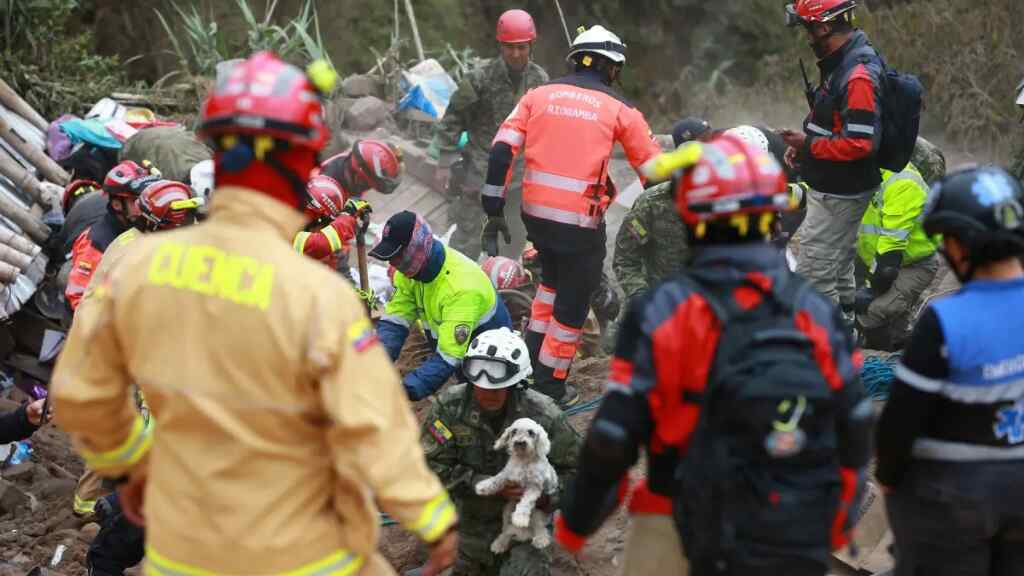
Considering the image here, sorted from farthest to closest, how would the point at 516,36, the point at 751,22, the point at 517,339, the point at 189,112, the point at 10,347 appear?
the point at 751,22 → the point at 189,112 → the point at 516,36 → the point at 10,347 → the point at 517,339

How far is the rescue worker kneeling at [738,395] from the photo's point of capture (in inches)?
118

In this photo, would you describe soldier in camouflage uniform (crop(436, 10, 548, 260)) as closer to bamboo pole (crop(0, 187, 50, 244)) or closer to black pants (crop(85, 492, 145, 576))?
bamboo pole (crop(0, 187, 50, 244))

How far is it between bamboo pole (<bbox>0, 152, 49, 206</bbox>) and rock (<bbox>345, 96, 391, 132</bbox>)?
3.76 m

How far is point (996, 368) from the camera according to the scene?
3.34 m

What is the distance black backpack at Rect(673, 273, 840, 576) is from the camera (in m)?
2.97

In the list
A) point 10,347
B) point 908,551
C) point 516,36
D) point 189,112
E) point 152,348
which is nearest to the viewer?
point 152,348

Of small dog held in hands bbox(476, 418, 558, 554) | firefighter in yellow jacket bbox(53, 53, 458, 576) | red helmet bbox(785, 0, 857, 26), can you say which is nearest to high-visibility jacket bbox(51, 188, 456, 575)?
firefighter in yellow jacket bbox(53, 53, 458, 576)

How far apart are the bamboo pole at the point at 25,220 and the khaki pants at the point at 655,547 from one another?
6.76 m

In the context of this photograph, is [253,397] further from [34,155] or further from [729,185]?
[34,155]

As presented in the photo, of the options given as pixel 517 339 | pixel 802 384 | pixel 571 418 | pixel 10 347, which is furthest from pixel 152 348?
pixel 10 347

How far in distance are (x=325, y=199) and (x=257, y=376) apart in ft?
16.0

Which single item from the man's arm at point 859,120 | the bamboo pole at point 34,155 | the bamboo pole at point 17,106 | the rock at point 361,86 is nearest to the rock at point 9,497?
the bamboo pole at point 34,155

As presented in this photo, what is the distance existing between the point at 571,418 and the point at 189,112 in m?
7.43

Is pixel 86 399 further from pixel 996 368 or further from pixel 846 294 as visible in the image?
pixel 846 294
